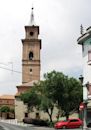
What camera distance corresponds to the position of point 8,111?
488ft

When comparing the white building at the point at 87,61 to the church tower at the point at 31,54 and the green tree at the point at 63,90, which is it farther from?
the church tower at the point at 31,54

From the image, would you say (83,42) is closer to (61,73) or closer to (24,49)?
(61,73)

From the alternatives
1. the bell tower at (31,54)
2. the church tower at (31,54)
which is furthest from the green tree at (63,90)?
the bell tower at (31,54)

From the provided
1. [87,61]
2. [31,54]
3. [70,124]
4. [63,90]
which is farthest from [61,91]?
[31,54]

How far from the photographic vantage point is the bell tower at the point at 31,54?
15012cm

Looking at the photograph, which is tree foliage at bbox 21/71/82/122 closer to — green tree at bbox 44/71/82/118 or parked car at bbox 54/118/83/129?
green tree at bbox 44/71/82/118

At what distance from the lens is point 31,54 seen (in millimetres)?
155000

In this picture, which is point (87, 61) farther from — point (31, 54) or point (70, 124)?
point (31, 54)

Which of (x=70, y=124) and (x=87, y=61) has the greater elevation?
(x=87, y=61)

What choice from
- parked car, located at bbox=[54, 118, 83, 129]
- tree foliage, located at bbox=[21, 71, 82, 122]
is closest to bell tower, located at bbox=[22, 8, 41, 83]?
tree foliage, located at bbox=[21, 71, 82, 122]

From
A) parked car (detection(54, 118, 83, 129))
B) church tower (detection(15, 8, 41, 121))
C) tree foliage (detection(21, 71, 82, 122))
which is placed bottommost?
parked car (detection(54, 118, 83, 129))

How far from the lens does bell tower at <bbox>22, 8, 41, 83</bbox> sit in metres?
150

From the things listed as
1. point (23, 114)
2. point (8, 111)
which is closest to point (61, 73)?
point (23, 114)

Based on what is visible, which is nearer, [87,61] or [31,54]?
[87,61]
